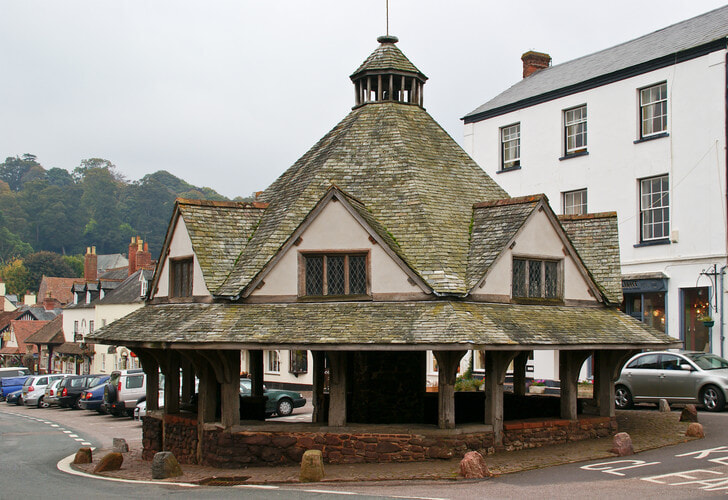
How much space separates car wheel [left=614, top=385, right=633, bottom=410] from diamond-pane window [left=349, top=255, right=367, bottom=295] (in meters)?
11.0

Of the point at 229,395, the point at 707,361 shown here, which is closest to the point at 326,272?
the point at 229,395

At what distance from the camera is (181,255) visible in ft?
59.8

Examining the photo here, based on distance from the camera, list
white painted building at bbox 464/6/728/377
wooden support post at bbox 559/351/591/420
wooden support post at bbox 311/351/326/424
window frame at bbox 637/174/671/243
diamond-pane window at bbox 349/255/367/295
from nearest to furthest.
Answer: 1. diamond-pane window at bbox 349/255/367/295
2. wooden support post at bbox 559/351/591/420
3. wooden support post at bbox 311/351/326/424
4. white painted building at bbox 464/6/728/377
5. window frame at bbox 637/174/671/243

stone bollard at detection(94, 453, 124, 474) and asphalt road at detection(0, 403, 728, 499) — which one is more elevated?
asphalt road at detection(0, 403, 728, 499)

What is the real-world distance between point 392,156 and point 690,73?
43.0 feet

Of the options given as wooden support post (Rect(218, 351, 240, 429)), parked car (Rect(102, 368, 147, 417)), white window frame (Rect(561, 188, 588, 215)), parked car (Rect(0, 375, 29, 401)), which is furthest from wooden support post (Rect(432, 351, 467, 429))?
parked car (Rect(0, 375, 29, 401))

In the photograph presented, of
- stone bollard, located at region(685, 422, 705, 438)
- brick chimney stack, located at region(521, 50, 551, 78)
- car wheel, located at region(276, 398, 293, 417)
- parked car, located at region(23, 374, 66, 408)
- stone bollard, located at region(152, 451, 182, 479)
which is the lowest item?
parked car, located at region(23, 374, 66, 408)

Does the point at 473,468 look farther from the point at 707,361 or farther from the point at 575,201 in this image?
the point at 575,201

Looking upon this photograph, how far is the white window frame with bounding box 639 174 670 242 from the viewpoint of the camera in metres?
27.8

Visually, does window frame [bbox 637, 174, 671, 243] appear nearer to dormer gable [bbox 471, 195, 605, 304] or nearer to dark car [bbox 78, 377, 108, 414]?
dormer gable [bbox 471, 195, 605, 304]

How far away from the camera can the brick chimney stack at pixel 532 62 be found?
3812 cm

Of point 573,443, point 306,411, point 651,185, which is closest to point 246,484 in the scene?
point 573,443

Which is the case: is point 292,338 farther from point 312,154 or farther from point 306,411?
point 306,411

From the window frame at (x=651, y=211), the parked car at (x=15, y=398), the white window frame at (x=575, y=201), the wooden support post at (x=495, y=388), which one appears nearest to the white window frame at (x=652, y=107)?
the window frame at (x=651, y=211)
